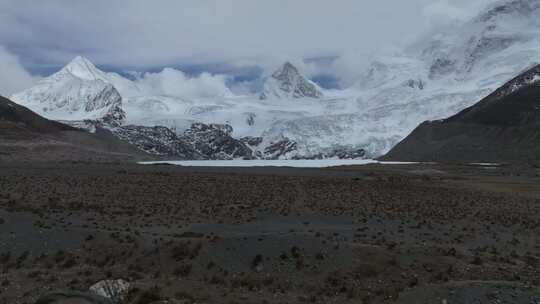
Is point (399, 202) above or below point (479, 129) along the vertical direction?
below

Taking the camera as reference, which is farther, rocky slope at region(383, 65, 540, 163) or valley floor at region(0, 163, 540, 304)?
rocky slope at region(383, 65, 540, 163)

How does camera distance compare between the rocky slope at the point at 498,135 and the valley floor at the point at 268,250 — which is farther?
the rocky slope at the point at 498,135

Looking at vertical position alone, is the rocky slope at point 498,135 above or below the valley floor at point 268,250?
above

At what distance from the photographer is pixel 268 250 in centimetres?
2275

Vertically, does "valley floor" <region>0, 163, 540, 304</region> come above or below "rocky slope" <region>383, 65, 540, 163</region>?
below

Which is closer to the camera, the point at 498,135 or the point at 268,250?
the point at 268,250

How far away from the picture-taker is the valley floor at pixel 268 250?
1831 centimetres

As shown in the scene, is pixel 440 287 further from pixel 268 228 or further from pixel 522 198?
pixel 522 198

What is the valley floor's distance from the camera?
18312 mm

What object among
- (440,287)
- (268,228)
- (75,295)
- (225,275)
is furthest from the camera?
(268,228)

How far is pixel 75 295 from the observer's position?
1334cm

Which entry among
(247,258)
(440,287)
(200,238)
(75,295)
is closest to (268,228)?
(200,238)

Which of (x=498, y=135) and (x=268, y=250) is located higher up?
(x=498, y=135)

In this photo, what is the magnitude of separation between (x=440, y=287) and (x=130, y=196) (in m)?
31.6
